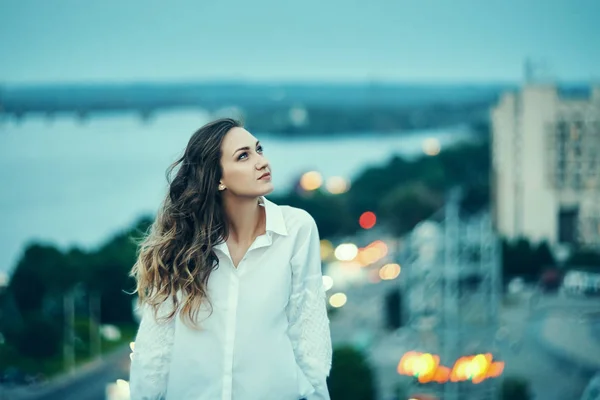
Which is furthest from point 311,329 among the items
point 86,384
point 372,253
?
point 372,253

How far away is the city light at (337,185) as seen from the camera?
26.5 m

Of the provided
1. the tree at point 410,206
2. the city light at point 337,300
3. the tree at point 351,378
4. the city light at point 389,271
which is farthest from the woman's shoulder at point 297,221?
the city light at point 389,271

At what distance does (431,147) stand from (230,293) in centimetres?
2459

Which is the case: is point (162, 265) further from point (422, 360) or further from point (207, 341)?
point (422, 360)

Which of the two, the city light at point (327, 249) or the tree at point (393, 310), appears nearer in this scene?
the tree at point (393, 310)

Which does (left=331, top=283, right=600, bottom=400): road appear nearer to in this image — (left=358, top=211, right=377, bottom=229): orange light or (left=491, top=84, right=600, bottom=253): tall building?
(left=491, top=84, right=600, bottom=253): tall building

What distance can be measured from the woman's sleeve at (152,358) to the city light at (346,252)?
22.8 meters

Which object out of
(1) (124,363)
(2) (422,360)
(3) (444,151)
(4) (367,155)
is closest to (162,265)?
(2) (422,360)

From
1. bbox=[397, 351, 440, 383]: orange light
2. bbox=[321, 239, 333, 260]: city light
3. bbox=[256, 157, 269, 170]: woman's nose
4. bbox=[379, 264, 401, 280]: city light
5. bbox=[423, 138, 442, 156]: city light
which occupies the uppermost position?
bbox=[423, 138, 442, 156]: city light

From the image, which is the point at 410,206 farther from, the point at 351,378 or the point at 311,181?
the point at 351,378

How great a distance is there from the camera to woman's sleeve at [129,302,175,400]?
95 cm

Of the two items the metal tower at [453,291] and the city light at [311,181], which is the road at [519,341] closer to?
the metal tower at [453,291]

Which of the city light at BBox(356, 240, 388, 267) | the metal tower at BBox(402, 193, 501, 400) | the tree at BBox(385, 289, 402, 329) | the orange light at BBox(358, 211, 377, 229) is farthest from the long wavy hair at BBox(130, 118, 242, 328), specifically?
the orange light at BBox(358, 211, 377, 229)

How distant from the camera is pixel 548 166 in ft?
57.2
